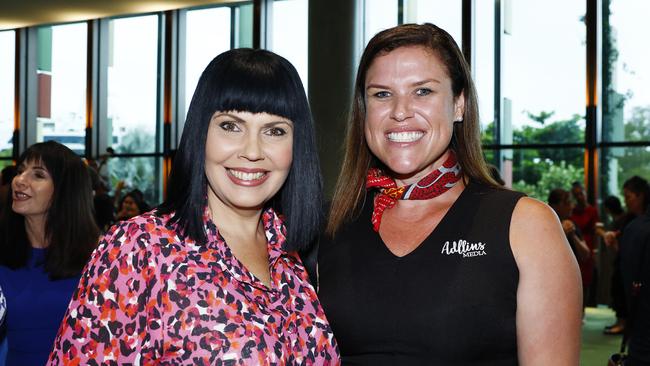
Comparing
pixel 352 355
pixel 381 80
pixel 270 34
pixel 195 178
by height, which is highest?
pixel 270 34

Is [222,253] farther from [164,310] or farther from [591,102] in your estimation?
[591,102]

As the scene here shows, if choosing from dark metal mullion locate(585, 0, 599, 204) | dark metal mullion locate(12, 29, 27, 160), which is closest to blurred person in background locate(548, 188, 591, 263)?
dark metal mullion locate(585, 0, 599, 204)

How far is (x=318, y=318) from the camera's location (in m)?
2.04

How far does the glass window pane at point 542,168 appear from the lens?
970 centimetres

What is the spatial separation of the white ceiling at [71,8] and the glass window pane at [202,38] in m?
0.28

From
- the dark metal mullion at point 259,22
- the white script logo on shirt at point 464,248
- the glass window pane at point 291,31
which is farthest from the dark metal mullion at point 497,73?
the white script logo on shirt at point 464,248

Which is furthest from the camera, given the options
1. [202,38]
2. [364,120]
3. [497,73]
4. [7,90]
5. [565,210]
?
Answer: [7,90]

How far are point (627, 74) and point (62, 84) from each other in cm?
975

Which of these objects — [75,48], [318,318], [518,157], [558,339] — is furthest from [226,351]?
[75,48]

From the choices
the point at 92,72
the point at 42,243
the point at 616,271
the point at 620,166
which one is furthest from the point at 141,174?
the point at 42,243

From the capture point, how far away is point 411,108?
2.08m

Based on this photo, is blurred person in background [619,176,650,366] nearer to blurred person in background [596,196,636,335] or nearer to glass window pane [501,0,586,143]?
blurred person in background [596,196,636,335]

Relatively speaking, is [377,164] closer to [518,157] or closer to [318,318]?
[318,318]

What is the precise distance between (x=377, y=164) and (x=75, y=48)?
12696 millimetres
